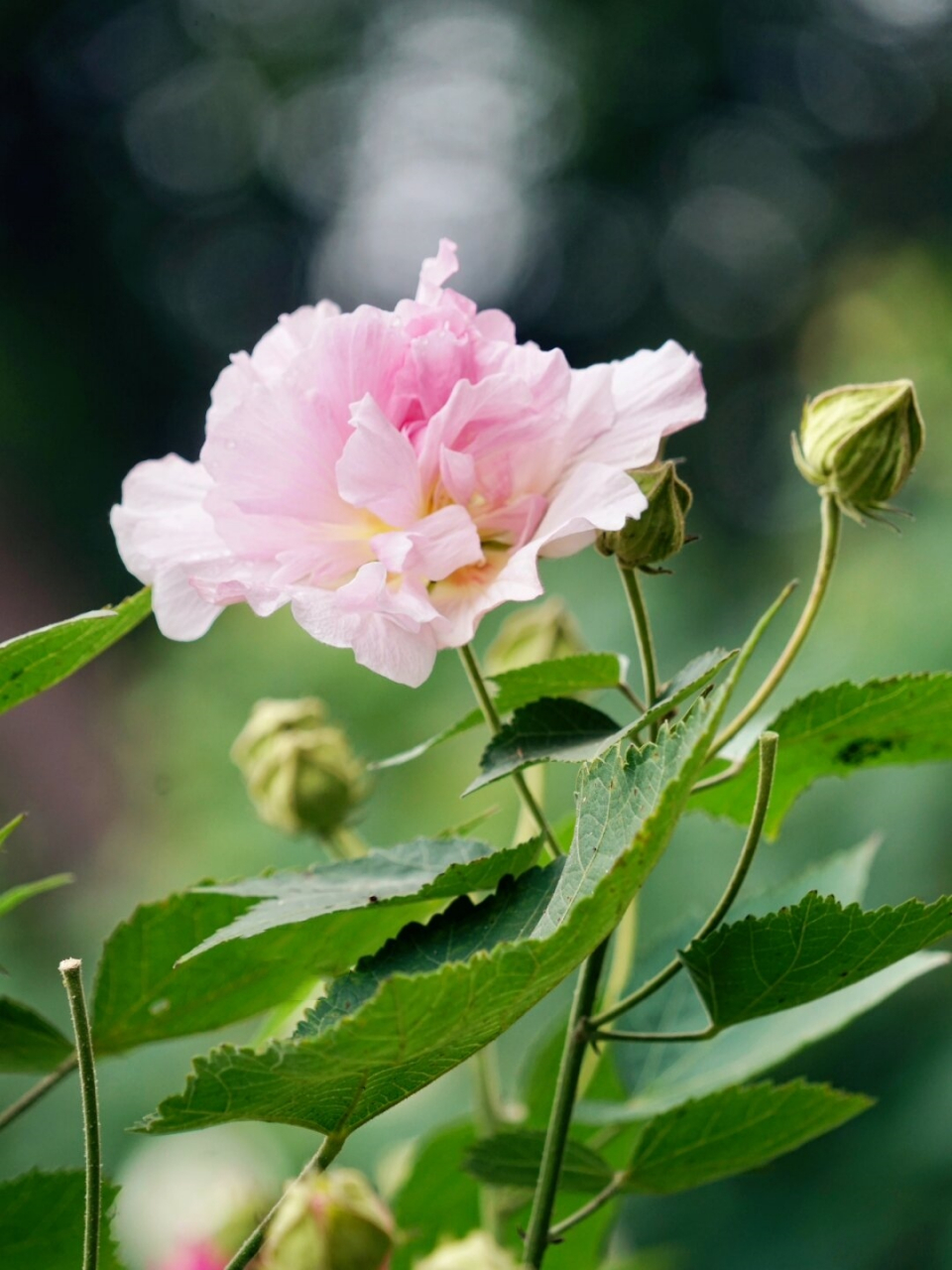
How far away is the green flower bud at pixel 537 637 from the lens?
35 cm

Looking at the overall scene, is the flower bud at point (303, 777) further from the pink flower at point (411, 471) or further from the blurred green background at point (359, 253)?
the blurred green background at point (359, 253)

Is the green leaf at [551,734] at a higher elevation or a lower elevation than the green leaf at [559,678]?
lower

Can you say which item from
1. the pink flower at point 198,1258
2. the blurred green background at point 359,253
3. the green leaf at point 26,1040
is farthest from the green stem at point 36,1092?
the blurred green background at point 359,253

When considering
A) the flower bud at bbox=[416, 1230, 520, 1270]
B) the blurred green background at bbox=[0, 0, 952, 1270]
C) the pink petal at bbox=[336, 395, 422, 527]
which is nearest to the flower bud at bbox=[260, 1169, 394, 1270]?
the flower bud at bbox=[416, 1230, 520, 1270]

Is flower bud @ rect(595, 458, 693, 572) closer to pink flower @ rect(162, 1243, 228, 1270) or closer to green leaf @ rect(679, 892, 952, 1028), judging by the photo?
green leaf @ rect(679, 892, 952, 1028)

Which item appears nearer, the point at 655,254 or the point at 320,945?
the point at 320,945

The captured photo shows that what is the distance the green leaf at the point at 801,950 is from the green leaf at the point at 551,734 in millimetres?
33

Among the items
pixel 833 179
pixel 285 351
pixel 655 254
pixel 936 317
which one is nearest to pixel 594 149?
pixel 655 254

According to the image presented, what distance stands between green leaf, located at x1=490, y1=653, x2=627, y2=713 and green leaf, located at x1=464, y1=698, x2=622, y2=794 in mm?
13

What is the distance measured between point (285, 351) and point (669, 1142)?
16 centimetres

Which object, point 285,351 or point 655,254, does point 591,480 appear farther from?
point 655,254

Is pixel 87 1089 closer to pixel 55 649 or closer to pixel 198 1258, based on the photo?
pixel 55 649

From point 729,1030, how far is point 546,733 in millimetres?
124

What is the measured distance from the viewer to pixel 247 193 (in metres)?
2.76
